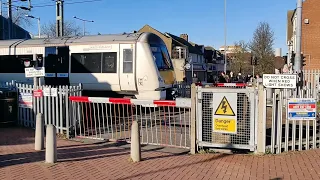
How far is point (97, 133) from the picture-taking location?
380 inches

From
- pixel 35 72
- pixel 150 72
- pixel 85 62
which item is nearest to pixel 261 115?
pixel 35 72

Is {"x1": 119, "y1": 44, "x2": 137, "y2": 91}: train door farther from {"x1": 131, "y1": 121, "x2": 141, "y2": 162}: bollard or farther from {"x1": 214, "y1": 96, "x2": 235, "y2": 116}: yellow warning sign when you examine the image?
{"x1": 131, "y1": 121, "x2": 141, "y2": 162}: bollard

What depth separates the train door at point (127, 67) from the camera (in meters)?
Answer: 14.7

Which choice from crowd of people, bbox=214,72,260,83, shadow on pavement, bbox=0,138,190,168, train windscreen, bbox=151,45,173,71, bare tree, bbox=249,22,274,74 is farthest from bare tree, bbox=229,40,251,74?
shadow on pavement, bbox=0,138,190,168

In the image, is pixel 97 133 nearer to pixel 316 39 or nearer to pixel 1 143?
pixel 1 143

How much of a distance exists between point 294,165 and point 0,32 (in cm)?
3045

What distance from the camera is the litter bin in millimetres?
10500

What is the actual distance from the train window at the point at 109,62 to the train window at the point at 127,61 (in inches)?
18.4

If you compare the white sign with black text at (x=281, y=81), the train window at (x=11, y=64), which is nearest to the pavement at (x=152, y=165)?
the white sign with black text at (x=281, y=81)

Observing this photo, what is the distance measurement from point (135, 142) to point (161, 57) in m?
9.37

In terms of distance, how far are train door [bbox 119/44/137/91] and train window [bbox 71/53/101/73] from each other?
1.25 meters

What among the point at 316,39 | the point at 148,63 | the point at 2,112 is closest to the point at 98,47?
the point at 148,63

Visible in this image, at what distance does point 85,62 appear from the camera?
15.9 metres

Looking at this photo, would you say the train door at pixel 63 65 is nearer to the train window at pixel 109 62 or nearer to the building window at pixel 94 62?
Result: the building window at pixel 94 62
